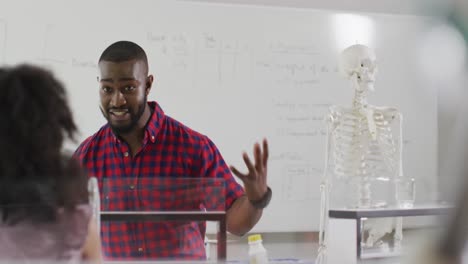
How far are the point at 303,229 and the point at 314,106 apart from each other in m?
0.74

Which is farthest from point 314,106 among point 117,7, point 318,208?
point 117,7

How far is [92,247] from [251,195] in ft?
1.90

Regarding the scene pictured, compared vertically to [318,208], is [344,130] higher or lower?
higher

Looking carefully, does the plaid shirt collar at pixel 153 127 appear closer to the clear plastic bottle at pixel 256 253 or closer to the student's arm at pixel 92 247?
the clear plastic bottle at pixel 256 253

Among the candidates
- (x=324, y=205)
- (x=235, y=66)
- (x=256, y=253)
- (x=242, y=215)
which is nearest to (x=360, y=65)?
(x=235, y=66)

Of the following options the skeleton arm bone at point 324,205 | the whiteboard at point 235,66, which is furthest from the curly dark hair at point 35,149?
the whiteboard at point 235,66

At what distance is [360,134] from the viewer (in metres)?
3.28

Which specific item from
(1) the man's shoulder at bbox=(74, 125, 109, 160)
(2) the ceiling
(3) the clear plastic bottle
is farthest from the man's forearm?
(2) the ceiling

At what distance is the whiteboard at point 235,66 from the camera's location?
3.64 meters

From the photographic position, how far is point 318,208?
407 cm

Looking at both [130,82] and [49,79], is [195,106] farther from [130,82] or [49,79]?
[49,79]

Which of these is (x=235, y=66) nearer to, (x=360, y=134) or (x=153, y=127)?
(x=360, y=134)

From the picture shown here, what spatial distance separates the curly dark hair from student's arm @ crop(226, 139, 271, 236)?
33 cm

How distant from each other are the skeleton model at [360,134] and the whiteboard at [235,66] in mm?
406
